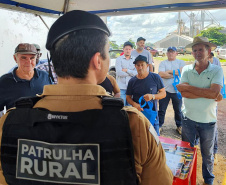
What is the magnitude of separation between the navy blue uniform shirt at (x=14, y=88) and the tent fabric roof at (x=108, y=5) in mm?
899

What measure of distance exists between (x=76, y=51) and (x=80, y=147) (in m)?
0.39

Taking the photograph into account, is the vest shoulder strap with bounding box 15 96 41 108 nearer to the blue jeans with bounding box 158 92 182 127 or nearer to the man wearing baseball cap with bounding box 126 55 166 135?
the man wearing baseball cap with bounding box 126 55 166 135

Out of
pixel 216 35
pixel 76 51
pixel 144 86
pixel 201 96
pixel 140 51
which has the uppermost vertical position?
pixel 216 35

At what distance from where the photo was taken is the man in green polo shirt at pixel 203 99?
2.48m

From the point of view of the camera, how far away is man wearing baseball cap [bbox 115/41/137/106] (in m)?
4.29

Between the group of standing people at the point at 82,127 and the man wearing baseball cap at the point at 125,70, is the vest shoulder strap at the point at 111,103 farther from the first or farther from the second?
the man wearing baseball cap at the point at 125,70

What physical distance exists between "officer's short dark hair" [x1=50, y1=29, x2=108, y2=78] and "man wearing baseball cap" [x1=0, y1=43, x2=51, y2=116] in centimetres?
171

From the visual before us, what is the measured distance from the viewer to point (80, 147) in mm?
771

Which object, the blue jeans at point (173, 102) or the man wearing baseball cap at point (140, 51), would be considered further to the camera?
the man wearing baseball cap at point (140, 51)

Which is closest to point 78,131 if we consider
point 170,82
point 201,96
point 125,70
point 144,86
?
point 201,96

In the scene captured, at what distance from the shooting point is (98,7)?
2.99 meters

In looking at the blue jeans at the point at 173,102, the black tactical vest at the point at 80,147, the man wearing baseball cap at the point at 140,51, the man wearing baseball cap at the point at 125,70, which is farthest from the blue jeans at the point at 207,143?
the man wearing baseball cap at the point at 140,51

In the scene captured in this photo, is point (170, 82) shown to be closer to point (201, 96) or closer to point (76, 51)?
point (201, 96)

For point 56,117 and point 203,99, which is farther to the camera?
point 203,99
